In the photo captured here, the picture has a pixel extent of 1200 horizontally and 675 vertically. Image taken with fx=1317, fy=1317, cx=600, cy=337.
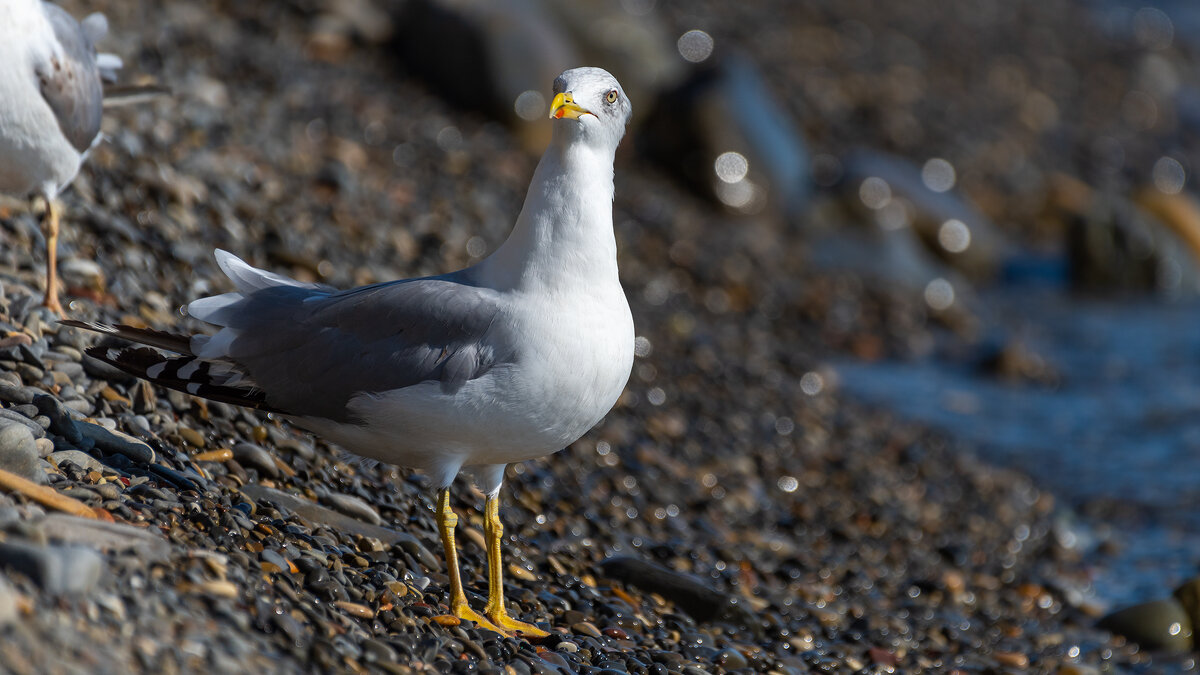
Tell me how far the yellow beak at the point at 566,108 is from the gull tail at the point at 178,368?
1.32m

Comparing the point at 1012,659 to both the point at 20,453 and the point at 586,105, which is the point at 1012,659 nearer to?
the point at 586,105

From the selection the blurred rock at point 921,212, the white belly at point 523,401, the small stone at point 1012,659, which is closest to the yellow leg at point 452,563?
the white belly at point 523,401

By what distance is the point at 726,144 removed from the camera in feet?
36.4

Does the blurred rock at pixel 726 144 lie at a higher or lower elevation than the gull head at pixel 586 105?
higher

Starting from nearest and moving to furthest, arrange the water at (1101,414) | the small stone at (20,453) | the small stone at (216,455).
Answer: the small stone at (20,453), the small stone at (216,455), the water at (1101,414)

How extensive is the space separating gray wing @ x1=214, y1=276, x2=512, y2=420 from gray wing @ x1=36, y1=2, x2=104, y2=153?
135cm

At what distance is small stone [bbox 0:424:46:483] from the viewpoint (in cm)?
380

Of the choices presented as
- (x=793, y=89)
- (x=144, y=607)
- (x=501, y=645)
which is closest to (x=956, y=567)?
(x=501, y=645)

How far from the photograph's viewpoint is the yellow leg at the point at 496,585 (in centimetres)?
430

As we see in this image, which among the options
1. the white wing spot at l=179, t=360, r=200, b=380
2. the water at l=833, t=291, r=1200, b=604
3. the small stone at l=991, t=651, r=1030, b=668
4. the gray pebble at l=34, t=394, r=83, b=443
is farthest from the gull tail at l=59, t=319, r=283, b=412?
the water at l=833, t=291, r=1200, b=604

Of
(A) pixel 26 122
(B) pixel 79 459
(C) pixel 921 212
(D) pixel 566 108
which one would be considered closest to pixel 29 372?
(B) pixel 79 459

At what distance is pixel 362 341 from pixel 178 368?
0.60 meters

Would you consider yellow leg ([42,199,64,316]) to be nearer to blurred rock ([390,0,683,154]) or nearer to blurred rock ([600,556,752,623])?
blurred rock ([600,556,752,623])

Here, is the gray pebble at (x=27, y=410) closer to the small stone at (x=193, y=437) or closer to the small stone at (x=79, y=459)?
the small stone at (x=79, y=459)
